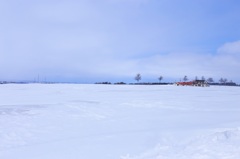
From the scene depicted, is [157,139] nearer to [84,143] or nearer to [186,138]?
[186,138]

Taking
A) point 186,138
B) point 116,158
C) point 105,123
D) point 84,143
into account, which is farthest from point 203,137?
point 105,123

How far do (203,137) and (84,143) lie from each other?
2.74 metres

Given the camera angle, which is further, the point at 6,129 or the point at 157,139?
the point at 6,129

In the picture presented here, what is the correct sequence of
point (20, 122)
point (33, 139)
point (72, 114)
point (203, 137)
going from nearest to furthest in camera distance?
1. point (203, 137)
2. point (33, 139)
3. point (20, 122)
4. point (72, 114)

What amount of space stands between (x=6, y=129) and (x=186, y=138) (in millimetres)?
4827

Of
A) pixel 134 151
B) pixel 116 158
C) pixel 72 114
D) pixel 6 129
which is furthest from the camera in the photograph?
pixel 72 114

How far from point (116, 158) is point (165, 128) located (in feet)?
8.55

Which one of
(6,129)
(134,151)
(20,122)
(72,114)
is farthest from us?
(72,114)

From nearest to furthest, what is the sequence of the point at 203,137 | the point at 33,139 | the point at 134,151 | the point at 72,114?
the point at 134,151, the point at 203,137, the point at 33,139, the point at 72,114

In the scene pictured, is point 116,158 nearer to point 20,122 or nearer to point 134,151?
point 134,151

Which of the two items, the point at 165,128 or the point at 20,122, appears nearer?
the point at 165,128

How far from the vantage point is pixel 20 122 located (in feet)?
26.9

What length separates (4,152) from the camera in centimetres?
532

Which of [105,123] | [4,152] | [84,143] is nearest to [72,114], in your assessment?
[105,123]
